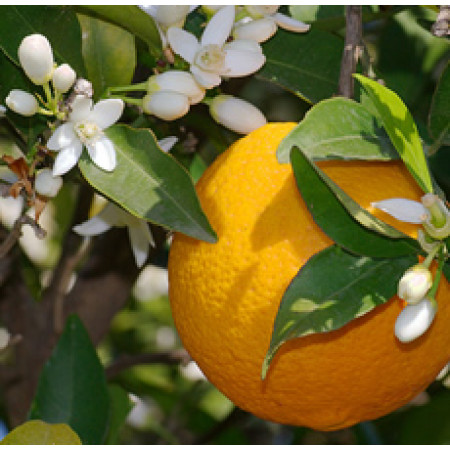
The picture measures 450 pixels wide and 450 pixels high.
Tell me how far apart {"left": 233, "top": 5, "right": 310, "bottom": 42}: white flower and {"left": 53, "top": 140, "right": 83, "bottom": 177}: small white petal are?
0.69 feet

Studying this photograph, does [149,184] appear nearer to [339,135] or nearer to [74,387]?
[339,135]

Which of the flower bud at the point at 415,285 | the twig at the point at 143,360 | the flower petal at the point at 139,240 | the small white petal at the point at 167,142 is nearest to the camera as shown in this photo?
the flower bud at the point at 415,285

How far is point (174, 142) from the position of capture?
0.95m

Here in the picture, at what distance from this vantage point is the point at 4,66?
0.96 metres

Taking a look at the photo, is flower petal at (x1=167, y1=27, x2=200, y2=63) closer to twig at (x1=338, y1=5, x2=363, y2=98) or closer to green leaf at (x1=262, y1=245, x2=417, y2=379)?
twig at (x1=338, y1=5, x2=363, y2=98)

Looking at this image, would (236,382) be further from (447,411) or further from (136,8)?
(447,411)

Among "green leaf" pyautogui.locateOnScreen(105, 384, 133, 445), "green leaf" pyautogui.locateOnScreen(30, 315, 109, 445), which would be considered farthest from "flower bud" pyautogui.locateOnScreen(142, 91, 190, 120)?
"green leaf" pyautogui.locateOnScreen(105, 384, 133, 445)

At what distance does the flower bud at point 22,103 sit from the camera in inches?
34.7

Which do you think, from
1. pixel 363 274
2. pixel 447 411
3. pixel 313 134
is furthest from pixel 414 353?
pixel 447 411

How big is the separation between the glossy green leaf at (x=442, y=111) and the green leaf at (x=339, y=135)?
0.26 feet

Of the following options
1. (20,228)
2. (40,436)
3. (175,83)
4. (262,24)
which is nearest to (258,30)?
(262,24)

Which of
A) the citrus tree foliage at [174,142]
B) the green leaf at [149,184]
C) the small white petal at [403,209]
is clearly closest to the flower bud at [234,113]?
the citrus tree foliage at [174,142]

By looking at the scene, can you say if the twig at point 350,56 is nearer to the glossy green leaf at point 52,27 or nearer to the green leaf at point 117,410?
the glossy green leaf at point 52,27

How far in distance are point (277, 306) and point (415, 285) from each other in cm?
13
